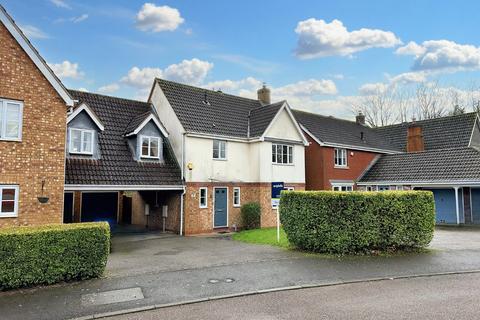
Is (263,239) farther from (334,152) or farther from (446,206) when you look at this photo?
(446,206)

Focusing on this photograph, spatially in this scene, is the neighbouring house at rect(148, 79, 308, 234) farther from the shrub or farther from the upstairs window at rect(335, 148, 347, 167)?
the upstairs window at rect(335, 148, 347, 167)

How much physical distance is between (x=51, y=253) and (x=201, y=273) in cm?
390

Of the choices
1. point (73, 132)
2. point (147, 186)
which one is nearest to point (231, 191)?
point (147, 186)

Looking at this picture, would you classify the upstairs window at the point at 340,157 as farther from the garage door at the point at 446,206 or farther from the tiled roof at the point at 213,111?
the tiled roof at the point at 213,111

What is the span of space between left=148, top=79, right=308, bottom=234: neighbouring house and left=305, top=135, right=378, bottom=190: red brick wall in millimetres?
2966

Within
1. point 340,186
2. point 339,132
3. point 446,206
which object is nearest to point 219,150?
point 340,186

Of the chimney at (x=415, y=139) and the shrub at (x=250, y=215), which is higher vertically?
the chimney at (x=415, y=139)

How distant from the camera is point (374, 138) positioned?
112 ft

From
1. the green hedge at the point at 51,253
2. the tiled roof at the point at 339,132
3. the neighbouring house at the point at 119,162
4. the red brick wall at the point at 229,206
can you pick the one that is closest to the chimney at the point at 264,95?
the tiled roof at the point at 339,132

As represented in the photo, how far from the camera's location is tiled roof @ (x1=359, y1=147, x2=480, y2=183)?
23.9m

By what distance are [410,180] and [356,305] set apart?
840 inches

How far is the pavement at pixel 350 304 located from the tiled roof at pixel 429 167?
17131 mm

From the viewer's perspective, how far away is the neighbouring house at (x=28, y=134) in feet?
41.9

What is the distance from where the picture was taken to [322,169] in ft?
88.2
